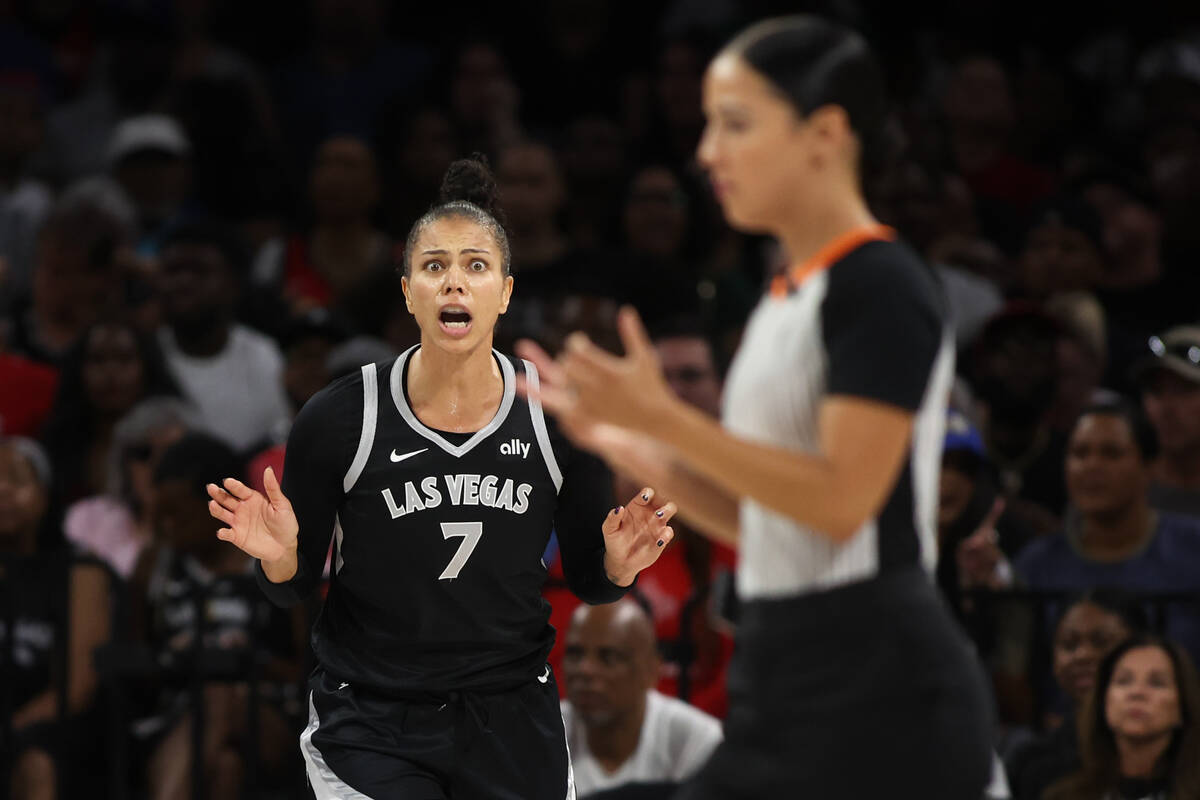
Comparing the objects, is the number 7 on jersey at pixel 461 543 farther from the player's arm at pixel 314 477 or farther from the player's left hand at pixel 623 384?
the player's left hand at pixel 623 384

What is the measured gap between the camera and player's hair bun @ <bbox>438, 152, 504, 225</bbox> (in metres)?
3.91

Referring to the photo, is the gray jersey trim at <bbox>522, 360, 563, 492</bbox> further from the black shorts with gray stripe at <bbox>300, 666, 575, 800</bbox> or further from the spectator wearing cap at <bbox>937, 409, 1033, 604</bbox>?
the spectator wearing cap at <bbox>937, 409, 1033, 604</bbox>

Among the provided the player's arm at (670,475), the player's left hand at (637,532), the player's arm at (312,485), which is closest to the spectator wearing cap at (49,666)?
the player's arm at (312,485)

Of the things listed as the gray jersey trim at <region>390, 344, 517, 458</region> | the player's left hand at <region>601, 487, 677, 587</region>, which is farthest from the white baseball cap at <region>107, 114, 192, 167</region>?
the player's left hand at <region>601, 487, 677, 587</region>

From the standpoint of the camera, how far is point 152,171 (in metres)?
8.55

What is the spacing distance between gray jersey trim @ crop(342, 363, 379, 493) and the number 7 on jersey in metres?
0.21

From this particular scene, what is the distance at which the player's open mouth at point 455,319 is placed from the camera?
3684 mm

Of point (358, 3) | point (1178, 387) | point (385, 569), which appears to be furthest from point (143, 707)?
point (358, 3)

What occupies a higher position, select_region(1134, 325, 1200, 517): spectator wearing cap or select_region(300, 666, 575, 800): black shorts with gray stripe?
select_region(1134, 325, 1200, 517): spectator wearing cap

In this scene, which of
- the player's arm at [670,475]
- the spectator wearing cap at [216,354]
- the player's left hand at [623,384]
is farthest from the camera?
the spectator wearing cap at [216,354]

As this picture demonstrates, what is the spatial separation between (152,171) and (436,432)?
5.24 meters

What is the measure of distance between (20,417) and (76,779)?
2.09m

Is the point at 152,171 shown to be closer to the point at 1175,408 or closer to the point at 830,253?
the point at 1175,408

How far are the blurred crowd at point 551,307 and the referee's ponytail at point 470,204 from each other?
6.34 ft
